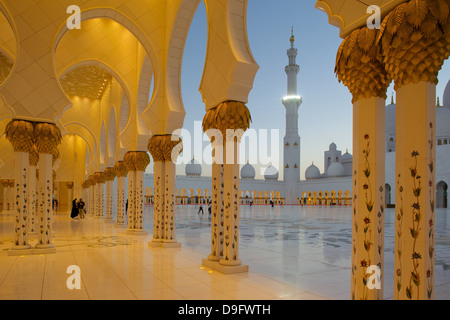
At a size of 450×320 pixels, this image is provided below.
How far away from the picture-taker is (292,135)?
108ft

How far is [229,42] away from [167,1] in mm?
3068

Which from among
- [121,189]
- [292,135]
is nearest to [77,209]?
[121,189]

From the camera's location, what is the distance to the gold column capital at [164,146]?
20.4 feet

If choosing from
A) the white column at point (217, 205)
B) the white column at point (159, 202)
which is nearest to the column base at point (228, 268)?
the white column at point (217, 205)

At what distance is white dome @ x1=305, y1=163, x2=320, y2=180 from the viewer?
36.7m

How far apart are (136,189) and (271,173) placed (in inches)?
1207

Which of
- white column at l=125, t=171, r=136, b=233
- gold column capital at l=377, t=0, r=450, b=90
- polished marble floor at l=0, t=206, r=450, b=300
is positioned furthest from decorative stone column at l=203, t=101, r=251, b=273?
white column at l=125, t=171, r=136, b=233

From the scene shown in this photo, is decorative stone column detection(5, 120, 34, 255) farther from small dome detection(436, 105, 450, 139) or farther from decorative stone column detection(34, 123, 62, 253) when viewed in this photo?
small dome detection(436, 105, 450, 139)

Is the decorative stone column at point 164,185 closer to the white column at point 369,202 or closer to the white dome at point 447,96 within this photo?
the white column at point 369,202

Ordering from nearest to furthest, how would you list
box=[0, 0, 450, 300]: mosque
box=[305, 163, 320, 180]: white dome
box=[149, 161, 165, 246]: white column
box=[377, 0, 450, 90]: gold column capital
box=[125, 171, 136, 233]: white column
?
box=[377, 0, 450, 90]: gold column capital < box=[0, 0, 450, 300]: mosque < box=[149, 161, 165, 246]: white column < box=[125, 171, 136, 233]: white column < box=[305, 163, 320, 180]: white dome

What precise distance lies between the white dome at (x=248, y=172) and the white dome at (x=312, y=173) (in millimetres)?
5791

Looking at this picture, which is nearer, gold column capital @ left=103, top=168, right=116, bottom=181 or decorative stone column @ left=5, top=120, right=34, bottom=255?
decorative stone column @ left=5, top=120, right=34, bottom=255

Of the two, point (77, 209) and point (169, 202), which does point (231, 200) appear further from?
point (77, 209)

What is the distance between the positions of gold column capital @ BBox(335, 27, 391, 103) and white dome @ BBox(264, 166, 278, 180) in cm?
3554
